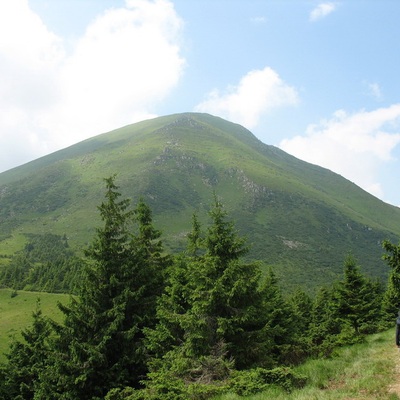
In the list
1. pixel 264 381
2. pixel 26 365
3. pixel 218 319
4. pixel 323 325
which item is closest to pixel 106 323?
pixel 218 319

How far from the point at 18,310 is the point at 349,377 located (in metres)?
92.5

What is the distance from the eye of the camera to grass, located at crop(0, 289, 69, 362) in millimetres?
70438

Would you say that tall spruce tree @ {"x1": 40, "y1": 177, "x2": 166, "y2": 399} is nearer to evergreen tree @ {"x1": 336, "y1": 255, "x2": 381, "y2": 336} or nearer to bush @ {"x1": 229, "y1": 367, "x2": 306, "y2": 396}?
bush @ {"x1": 229, "y1": 367, "x2": 306, "y2": 396}

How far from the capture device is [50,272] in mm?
125812

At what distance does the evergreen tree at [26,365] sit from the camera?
86.3 feet

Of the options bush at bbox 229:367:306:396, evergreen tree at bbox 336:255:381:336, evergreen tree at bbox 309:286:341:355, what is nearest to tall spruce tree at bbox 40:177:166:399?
bush at bbox 229:367:306:396

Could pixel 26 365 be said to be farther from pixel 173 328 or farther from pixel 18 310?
pixel 18 310

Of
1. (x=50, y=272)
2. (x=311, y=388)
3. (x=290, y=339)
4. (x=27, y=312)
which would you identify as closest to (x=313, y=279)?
(x=50, y=272)

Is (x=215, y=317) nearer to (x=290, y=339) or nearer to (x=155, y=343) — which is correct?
(x=155, y=343)

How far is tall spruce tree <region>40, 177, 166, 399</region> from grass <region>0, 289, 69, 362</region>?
52.7m

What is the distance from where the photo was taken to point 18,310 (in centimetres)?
8594

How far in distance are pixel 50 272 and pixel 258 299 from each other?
413 ft

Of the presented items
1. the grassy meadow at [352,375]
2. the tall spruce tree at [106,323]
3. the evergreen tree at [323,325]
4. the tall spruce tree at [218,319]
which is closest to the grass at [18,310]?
the evergreen tree at [323,325]

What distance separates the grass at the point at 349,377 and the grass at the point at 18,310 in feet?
208
